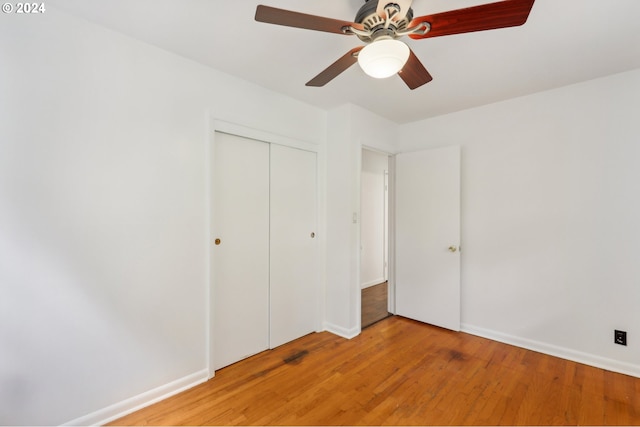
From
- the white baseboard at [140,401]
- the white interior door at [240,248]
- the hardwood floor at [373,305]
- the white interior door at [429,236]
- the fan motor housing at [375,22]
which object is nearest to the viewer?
the fan motor housing at [375,22]

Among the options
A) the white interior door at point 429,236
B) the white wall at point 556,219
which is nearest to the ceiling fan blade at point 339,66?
the white interior door at point 429,236

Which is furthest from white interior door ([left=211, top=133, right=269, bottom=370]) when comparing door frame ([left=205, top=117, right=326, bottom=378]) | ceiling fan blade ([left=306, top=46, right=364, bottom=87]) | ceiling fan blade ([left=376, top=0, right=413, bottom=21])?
ceiling fan blade ([left=376, top=0, right=413, bottom=21])

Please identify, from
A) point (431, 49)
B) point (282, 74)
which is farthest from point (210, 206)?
point (431, 49)

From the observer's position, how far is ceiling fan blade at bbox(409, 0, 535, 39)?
113 centimetres

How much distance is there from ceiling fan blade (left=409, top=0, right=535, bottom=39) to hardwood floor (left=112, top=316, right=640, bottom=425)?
2210mm

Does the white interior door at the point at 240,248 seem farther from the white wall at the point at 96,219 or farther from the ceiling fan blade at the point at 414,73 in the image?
the ceiling fan blade at the point at 414,73

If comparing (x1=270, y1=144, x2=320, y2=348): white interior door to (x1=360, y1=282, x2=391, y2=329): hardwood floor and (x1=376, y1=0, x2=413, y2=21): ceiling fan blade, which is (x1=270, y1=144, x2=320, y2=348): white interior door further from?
(x1=376, y1=0, x2=413, y2=21): ceiling fan blade

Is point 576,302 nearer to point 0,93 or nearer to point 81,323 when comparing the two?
point 81,323

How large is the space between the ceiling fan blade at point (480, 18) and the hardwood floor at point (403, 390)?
2.21 m

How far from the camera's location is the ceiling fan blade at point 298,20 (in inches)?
47.2

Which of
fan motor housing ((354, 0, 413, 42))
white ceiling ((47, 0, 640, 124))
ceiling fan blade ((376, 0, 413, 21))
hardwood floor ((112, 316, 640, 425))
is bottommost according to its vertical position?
hardwood floor ((112, 316, 640, 425))

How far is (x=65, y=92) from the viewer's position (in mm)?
1658

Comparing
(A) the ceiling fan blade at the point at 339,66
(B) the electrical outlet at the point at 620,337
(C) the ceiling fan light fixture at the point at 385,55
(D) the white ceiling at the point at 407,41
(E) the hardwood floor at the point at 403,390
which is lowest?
(E) the hardwood floor at the point at 403,390

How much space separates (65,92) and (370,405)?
2.75m
